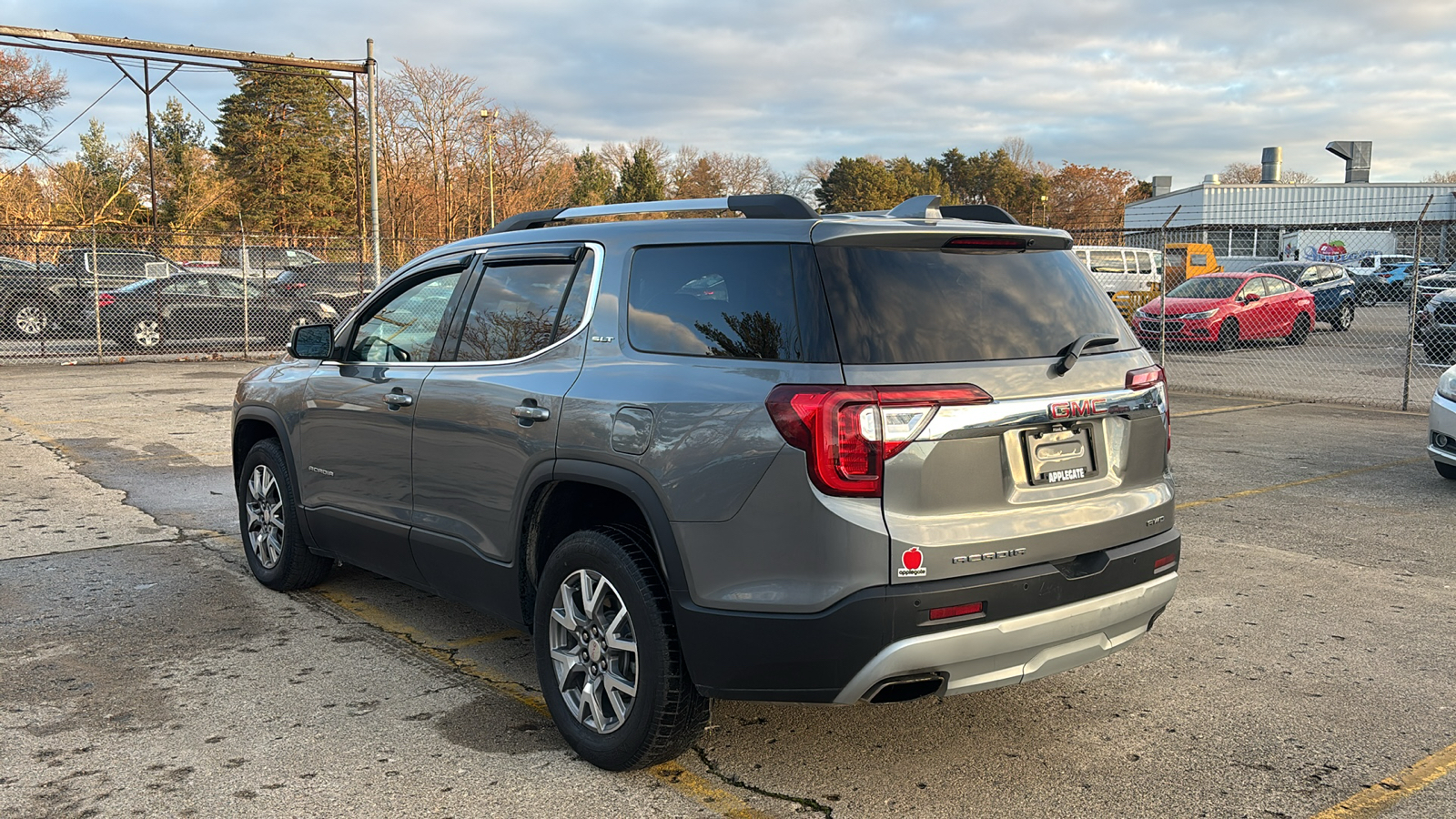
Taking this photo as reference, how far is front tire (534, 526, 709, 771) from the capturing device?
11.1 ft

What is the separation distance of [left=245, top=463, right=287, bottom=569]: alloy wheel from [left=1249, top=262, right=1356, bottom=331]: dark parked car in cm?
2407

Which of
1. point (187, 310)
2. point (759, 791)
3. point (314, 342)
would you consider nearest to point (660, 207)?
point (759, 791)

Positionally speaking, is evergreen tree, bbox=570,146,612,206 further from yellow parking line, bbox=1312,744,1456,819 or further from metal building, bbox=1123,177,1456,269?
yellow parking line, bbox=1312,744,1456,819

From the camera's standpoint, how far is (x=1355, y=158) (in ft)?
181

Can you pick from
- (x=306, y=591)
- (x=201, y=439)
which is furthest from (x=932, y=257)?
(x=201, y=439)

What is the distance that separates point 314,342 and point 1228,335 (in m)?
18.5

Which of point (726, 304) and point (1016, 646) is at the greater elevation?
point (726, 304)

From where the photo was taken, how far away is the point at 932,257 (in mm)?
3465

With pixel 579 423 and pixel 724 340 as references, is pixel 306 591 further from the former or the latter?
pixel 724 340

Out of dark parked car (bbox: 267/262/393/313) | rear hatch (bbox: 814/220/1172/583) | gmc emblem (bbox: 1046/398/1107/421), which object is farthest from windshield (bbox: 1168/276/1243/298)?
gmc emblem (bbox: 1046/398/1107/421)

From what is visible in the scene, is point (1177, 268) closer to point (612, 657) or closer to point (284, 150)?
point (612, 657)

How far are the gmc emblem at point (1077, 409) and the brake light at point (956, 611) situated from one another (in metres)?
0.63

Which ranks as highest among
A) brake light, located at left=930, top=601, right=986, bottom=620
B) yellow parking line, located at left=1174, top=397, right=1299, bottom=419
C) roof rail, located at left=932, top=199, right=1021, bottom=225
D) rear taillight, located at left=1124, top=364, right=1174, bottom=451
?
roof rail, located at left=932, top=199, right=1021, bottom=225

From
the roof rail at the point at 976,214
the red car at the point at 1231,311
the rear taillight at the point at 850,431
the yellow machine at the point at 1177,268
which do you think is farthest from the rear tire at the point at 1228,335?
the rear taillight at the point at 850,431
